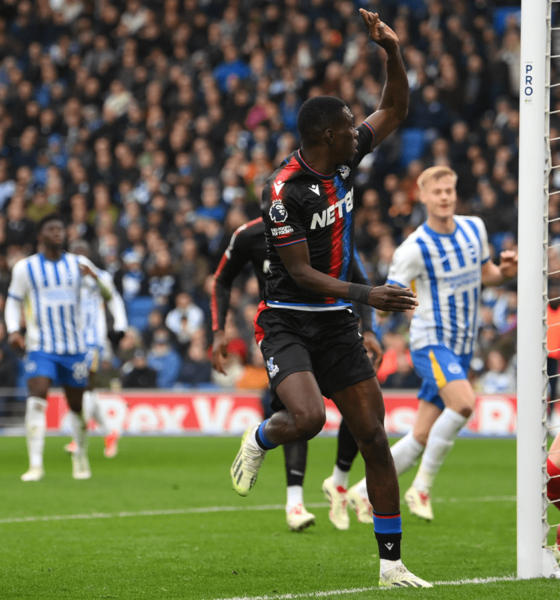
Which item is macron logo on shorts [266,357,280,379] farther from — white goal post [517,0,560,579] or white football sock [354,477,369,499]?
white football sock [354,477,369,499]

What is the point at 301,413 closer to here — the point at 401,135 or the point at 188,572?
the point at 188,572

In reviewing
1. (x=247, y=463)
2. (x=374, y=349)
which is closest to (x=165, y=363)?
(x=374, y=349)

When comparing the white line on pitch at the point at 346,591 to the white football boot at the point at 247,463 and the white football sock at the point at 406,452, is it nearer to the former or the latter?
the white football boot at the point at 247,463

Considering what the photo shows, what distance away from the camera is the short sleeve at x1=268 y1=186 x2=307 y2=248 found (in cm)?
479

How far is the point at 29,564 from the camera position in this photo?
5617 millimetres

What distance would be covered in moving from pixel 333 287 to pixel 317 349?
0.42m

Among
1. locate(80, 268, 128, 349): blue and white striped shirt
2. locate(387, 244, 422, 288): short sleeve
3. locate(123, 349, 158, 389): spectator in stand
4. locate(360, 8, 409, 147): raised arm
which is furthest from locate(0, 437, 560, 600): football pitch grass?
locate(123, 349, 158, 389): spectator in stand

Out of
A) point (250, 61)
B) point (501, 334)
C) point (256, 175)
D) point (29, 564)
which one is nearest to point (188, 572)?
point (29, 564)

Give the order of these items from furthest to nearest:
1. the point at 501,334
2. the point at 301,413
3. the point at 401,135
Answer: the point at 401,135
the point at 501,334
the point at 301,413

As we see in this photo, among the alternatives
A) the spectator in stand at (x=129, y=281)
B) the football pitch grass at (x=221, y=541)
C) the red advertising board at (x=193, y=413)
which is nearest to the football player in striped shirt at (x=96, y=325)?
the football pitch grass at (x=221, y=541)

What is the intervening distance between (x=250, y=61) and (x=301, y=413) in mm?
17753

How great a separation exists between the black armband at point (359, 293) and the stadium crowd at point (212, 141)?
10681 mm

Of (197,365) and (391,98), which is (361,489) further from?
(197,365)

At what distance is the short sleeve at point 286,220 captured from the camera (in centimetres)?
479
